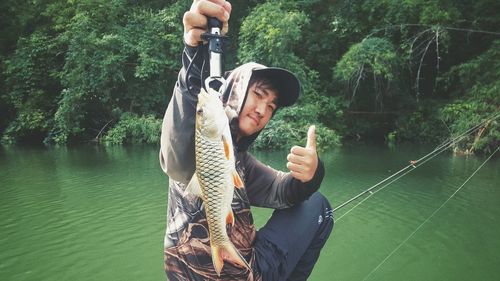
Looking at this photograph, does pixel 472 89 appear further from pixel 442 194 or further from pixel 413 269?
pixel 413 269

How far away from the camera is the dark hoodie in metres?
1.54

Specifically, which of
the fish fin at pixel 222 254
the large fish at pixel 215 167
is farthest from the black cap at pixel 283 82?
the fish fin at pixel 222 254

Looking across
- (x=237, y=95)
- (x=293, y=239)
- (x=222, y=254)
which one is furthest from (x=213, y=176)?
(x=293, y=239)

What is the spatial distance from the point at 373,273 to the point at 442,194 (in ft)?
10.6

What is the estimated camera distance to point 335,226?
4.82 meters

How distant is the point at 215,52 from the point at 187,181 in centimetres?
53

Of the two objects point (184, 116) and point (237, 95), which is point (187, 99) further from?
point (237, 95)

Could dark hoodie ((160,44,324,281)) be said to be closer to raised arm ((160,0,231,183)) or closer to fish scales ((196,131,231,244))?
raised arm ((160,0,231,183))

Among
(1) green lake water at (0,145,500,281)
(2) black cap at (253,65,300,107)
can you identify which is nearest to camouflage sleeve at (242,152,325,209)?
(2) black cap at (253,65,300,107)

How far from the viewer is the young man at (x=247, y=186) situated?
1.53 metres

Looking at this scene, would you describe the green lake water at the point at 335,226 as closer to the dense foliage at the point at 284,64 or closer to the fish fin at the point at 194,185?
the fish fin at the point at 194,185

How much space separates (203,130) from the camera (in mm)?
1317

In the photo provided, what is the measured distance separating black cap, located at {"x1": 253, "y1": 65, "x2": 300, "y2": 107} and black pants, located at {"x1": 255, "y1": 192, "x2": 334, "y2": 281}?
555mm

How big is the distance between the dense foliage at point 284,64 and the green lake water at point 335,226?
5.12 m
